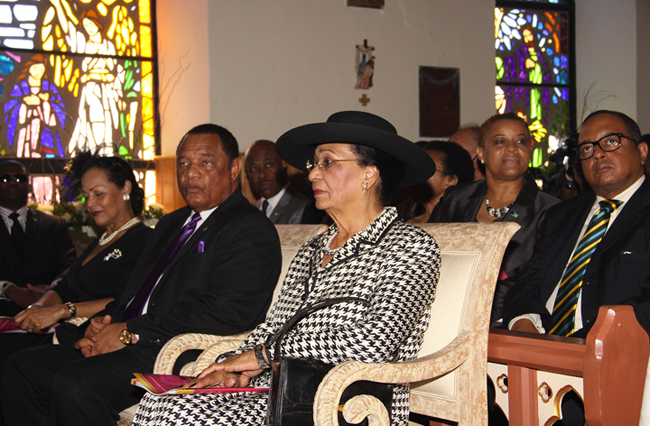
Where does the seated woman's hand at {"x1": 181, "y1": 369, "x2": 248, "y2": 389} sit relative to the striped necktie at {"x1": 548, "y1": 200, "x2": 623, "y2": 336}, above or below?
below

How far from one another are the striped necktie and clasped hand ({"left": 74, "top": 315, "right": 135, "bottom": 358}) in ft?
5.97

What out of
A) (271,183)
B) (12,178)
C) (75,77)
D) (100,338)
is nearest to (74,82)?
(75,77)

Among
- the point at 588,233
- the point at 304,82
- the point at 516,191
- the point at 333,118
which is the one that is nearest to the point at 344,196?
the point at 333,118

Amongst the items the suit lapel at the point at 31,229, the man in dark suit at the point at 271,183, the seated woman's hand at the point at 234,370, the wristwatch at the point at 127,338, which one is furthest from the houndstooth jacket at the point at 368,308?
the suit lapel at the point at 31,229

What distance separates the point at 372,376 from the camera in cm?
189

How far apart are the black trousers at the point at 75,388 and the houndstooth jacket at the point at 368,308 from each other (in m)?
0.39

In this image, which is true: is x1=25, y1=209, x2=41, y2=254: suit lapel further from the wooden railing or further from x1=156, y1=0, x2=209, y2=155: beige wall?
the wooden railing

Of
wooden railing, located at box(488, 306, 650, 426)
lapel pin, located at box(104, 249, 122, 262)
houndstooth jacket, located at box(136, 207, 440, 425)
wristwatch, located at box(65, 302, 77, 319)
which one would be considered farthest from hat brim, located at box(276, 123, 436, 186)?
wristwatch, located at box(65, 302, 77, 319)

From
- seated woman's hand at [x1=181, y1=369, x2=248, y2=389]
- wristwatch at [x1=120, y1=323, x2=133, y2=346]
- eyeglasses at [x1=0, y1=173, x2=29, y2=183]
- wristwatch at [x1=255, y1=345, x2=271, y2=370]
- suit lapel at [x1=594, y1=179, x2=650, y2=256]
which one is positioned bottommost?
seated woman's hand at [x1=181, y1=369, x2=248, y2=389]

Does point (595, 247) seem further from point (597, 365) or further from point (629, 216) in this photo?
point (597, 365)

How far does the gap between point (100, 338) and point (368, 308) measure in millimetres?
1337

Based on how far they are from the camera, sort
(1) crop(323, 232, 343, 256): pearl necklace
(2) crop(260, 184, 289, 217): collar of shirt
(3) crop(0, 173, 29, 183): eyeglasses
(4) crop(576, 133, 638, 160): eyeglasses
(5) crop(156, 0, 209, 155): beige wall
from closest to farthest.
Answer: (1) crop(323, 232, 343, 256): pearl necklace < (4) crop(576, 133, 638, 160): eyeglasses < (3) crop(0, 173, 29, 183): eyeglasses < (2) crop(260, 184, 289, 217): collar of shirt < (5) crop(156, 0, 209, 155): beige wall

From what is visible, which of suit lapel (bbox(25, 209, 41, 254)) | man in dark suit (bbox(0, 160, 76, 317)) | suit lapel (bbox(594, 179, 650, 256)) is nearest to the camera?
suit lapel (bbox(594, 179, 650, 256))

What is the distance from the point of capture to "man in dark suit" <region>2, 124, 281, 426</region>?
2508 millimetres
